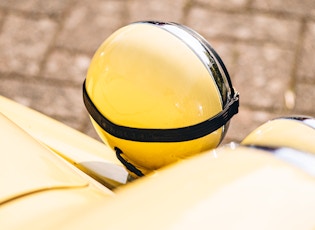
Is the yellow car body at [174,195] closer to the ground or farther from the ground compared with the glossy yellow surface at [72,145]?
farther from the ground

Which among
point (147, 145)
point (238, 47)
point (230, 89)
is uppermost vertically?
point (230, 89)

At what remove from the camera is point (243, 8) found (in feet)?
11.7

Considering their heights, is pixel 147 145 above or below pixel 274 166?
below

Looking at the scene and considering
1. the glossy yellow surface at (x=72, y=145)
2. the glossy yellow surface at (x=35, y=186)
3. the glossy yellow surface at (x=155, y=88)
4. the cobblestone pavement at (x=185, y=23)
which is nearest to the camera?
the glossy yellow surface at (x=35, y=186)

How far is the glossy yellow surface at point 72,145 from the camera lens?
65.0 inches

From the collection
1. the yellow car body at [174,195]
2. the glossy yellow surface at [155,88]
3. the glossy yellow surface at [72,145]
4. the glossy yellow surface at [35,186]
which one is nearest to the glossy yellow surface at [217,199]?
the yellow car body at [174,195]

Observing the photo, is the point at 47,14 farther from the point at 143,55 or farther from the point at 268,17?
the point at 143,55

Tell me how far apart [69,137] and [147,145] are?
399 millimetres

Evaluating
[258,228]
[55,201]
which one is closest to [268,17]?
[55,201]

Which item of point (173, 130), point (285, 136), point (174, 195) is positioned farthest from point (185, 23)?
point (174, 195)

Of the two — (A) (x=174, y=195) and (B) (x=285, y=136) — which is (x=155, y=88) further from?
(A) (x=174, y=195)

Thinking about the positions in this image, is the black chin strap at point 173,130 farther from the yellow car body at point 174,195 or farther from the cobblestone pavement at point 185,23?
the cobblestone pavement at point 185,23

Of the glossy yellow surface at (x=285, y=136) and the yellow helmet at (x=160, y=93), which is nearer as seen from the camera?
the glossy yellow surface at (x=285, y=136)

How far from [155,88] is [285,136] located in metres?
0.32
